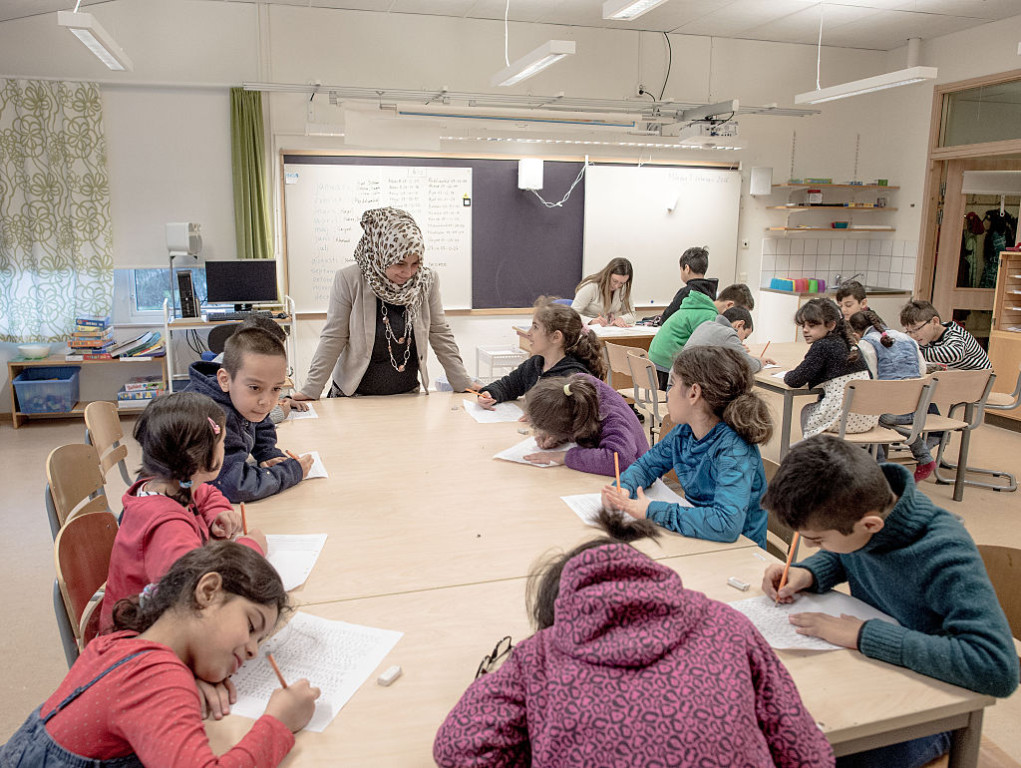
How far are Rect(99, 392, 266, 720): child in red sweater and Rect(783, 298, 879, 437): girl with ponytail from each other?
320 cm

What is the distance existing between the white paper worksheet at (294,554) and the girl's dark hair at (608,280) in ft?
14.3

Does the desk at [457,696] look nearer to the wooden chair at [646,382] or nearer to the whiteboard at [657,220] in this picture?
the wooden chair at [646,382]

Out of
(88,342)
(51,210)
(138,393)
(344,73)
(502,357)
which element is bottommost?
(138,393)

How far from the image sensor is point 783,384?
4199 millimetres

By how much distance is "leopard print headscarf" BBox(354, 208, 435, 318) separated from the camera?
9.57ft

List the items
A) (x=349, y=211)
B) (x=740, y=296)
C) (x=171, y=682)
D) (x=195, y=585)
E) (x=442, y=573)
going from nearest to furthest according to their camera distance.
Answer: (x=171, y=682) → (x=195, y=585) → (x=442, y=573) → (x=740, y=296) → (x=349, y=211)

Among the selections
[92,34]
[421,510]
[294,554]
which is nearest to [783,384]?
[421,510]

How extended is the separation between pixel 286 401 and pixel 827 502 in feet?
7.22

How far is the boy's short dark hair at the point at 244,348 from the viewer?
78.8 inches

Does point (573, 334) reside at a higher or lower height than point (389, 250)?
lower

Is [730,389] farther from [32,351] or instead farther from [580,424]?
[32,351]

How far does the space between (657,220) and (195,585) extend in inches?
250

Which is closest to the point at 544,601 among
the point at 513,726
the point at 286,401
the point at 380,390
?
the point at 513,726

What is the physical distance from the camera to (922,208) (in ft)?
23.0
